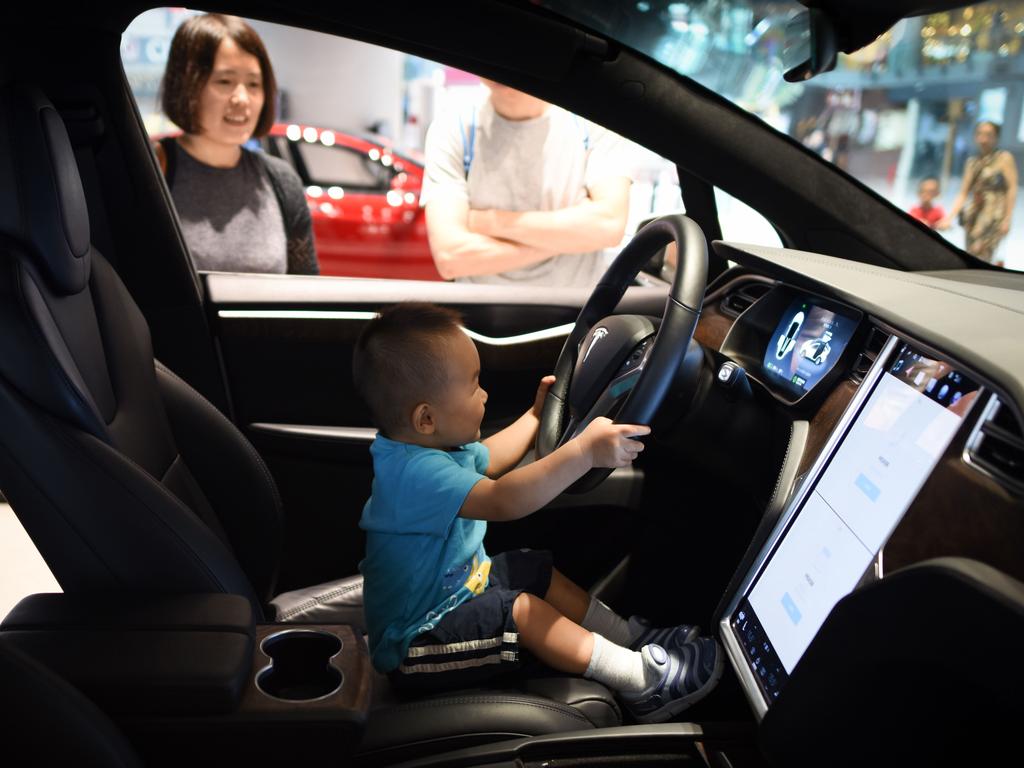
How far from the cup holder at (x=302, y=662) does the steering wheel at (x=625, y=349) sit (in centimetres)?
44

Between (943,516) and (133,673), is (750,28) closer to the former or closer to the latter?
(943,516)

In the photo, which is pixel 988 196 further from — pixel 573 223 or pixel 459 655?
pixel 459 655

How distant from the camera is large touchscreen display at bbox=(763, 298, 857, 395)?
1.38m

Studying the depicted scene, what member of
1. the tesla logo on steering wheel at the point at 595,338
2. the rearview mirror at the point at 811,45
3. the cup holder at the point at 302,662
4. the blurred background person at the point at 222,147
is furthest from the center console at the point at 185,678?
the blurred background person at the point at 222,147

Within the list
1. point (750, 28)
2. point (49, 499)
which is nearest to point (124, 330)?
point (49, 499)

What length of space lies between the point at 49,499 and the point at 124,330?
0.39 metres

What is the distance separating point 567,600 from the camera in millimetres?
1671

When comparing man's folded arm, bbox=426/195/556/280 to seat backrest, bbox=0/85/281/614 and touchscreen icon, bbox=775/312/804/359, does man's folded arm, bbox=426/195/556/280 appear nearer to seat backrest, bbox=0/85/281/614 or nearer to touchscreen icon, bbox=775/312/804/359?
touchscreen icon, bbox=775/312/804/359

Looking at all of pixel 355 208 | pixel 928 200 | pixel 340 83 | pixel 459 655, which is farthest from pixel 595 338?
pixel 340 83

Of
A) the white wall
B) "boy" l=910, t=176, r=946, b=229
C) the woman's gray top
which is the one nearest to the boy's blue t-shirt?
the woman's gray top

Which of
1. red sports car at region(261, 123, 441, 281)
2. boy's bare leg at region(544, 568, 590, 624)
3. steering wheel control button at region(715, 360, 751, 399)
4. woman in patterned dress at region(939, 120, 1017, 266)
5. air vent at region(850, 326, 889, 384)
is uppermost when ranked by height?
woman in patterned dress at region(939, 120, 1017, 266)

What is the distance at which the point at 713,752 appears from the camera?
1.30 m

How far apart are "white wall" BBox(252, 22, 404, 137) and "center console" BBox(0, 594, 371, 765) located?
7.97m

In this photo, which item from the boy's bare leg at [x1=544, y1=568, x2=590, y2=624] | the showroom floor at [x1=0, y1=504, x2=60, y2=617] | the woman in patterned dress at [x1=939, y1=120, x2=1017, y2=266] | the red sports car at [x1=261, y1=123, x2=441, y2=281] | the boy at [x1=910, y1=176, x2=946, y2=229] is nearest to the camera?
the boy's bare leg at [x1=544, y1=568, x2=590, y2=624]
